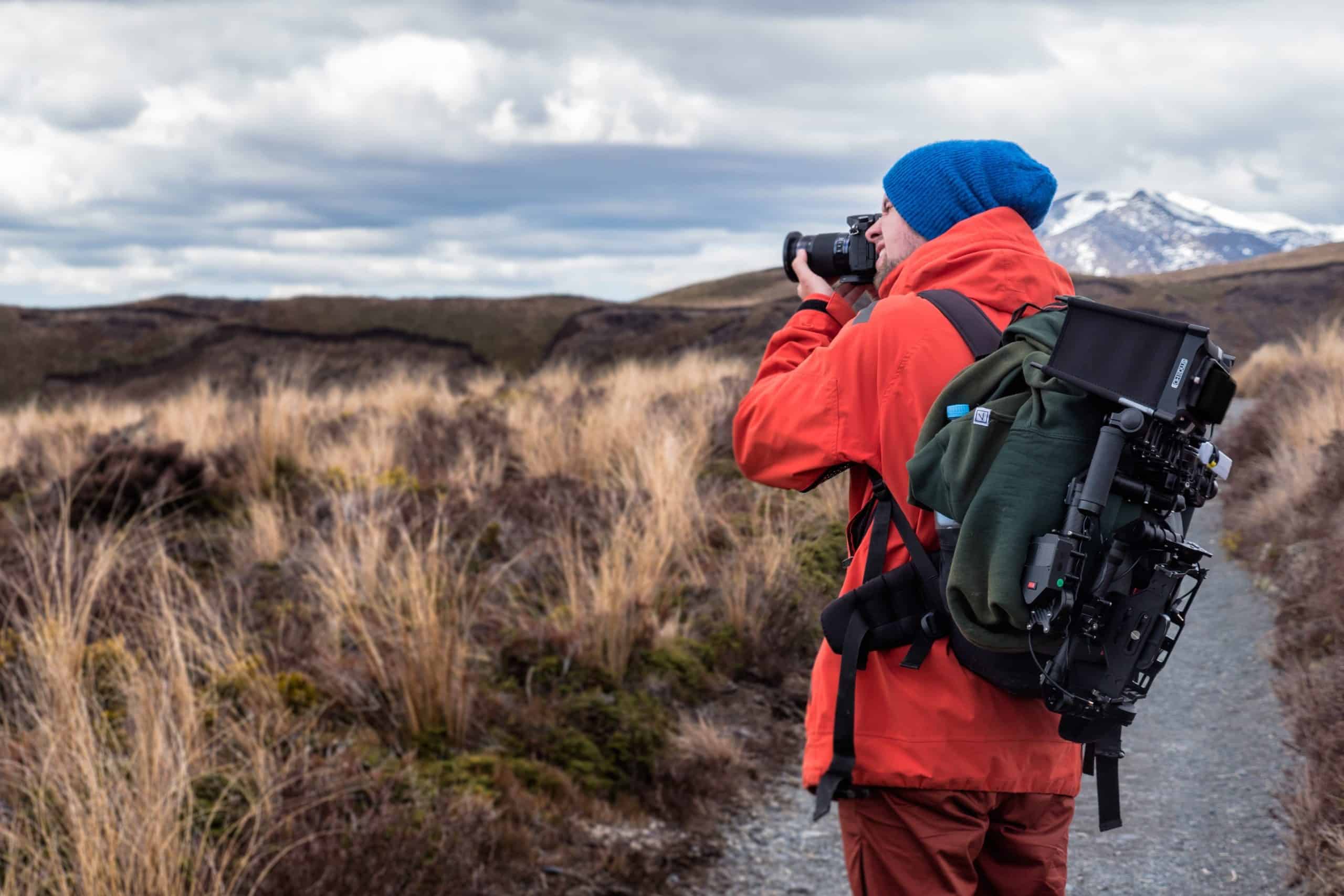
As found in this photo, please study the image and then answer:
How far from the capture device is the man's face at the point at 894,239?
7.32 ft

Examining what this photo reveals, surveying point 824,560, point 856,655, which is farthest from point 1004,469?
point 824,560

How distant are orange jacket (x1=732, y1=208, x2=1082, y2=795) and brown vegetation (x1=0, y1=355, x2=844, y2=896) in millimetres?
1769

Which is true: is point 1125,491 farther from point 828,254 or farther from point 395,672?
point 395,672

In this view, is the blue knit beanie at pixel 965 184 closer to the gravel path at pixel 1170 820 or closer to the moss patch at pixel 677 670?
the gravel path at pixel 1170 820

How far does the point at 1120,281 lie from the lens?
55656 mm

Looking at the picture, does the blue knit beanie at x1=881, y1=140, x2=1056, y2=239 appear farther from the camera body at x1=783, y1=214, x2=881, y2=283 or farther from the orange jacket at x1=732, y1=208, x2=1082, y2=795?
the camera body at x1=783, y1=214, x2=881, y2=283

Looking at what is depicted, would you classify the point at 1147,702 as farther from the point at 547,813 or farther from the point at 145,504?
the point at 145,504

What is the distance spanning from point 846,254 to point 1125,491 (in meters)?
0.97

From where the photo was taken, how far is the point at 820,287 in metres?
2.47

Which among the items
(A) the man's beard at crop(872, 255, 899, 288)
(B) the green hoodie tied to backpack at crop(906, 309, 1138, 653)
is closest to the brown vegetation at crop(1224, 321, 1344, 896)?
(B) the green hoodie tied to backpack at crop(906, 309, 1138, 653)

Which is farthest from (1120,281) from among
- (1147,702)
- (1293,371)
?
(1147,702)

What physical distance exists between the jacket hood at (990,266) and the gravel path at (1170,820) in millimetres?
2554

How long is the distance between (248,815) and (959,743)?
2.07 m

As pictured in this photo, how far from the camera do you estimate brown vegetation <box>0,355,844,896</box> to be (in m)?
3.19
